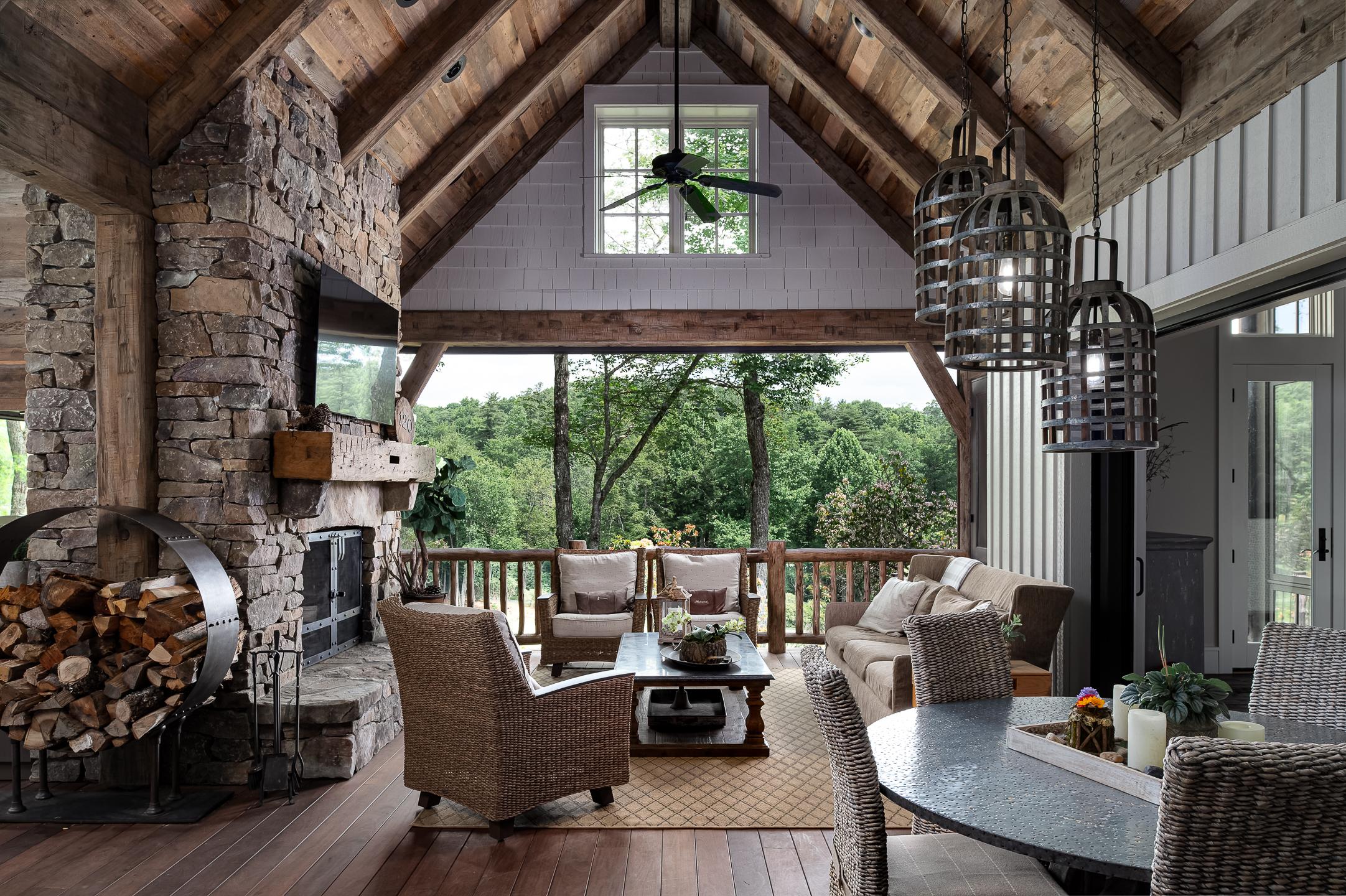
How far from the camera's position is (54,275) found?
166 inches

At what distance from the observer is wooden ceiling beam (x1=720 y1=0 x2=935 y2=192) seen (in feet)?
20.6

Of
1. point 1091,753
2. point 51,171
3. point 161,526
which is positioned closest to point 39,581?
point 161,526

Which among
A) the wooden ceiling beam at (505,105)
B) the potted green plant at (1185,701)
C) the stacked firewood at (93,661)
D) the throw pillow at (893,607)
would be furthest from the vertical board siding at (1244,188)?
the stacked firewood at (93,661)

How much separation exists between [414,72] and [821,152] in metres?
3.65

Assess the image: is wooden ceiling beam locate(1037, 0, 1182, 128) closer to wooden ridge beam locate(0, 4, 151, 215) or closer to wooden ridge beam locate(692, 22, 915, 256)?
wooden ridge beam locate(692, 22, 915, 256)

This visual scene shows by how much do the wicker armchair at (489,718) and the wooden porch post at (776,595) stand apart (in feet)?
12.7

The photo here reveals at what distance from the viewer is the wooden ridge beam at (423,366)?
7.46m

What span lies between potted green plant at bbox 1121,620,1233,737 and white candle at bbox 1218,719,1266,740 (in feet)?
0.06

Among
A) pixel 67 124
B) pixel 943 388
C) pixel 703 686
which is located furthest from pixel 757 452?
pixel 67 124

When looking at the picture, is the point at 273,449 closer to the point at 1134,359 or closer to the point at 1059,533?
the point at 1134,359

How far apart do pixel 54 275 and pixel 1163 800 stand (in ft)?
15.8

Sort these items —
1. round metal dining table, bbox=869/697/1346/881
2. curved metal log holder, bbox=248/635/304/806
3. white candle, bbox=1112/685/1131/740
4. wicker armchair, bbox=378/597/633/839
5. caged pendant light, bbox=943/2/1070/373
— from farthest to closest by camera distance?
curved metal log holder, bbox=248/635/304/806 → wicker armchair, bbox=378/597/633/839 → white candle, bbox=1112/685/1131/740 → caged pendant light, bbox=943/2/1070/373 → round metal dining table, bbox=869/697/1346/881

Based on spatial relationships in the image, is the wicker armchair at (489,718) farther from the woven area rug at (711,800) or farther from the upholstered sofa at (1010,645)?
the upholstered sofa at (1010,645)

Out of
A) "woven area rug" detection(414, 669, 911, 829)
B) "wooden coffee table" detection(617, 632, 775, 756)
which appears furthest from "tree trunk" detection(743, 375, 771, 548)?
"woven area rug" detection(414, 669, 911, 829)
